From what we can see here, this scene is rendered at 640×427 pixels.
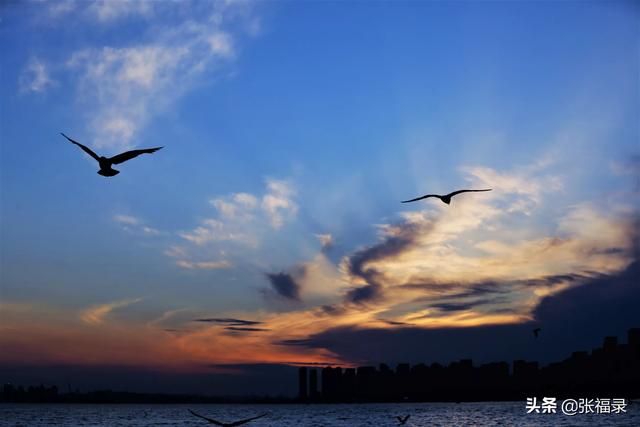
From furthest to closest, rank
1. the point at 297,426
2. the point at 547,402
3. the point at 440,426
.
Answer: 1. the point at 297,426
2. the point at 440,426
3. the point at 547,402

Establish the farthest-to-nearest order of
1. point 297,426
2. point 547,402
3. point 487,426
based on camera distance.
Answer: point 297,426 → point 487,426 → point 547,402

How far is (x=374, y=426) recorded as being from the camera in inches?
5276

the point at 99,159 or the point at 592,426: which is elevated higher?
the point at 99,159

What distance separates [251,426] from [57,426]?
41.4 metres

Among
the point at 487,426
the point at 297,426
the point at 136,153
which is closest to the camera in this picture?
the point at 136,153

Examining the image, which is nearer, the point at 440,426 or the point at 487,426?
the point at 487,426

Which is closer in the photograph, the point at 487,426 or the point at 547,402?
the point at 547,402

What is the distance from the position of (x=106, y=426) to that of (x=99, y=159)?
137096mm

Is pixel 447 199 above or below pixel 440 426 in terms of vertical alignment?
above

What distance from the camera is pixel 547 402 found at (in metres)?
62.1

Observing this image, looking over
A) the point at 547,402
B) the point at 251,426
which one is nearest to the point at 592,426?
the point at 547,402

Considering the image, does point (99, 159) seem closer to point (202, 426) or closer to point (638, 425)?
point (638, 425)

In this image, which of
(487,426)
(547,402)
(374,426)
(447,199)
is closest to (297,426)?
(374,426)

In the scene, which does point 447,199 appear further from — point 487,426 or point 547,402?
point 487,426
